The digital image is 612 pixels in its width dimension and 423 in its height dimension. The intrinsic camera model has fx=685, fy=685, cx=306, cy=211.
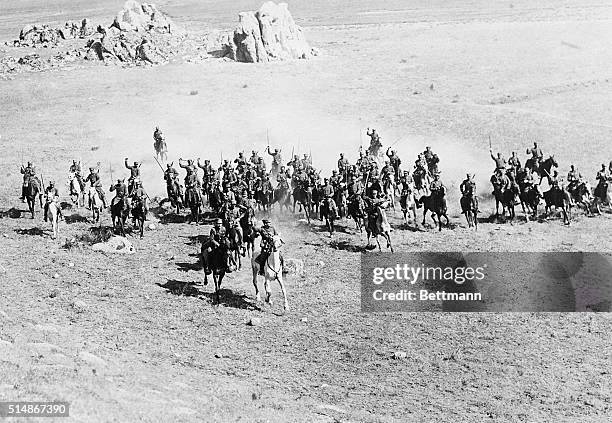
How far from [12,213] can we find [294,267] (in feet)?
45.2

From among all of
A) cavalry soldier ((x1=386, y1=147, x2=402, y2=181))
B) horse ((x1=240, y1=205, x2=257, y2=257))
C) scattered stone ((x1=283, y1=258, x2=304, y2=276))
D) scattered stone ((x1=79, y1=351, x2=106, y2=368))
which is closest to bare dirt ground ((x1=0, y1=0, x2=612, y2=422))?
scattered stone ((x1=79, y1=351, x2=106, y2=368))

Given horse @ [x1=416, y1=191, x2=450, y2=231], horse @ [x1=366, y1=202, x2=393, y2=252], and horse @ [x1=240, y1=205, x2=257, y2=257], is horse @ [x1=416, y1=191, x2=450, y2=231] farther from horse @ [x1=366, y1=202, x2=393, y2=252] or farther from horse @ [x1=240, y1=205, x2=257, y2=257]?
horse @ [x1=240, y1=205, x2=257, y2=257]

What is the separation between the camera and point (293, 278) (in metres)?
22.4

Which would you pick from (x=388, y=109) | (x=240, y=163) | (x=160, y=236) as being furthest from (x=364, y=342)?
(x=388, y=109)

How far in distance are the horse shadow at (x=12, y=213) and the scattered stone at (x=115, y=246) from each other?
6386mm

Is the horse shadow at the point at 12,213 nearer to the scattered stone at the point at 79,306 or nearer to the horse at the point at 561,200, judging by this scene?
the scattered stone at the point at 79,306

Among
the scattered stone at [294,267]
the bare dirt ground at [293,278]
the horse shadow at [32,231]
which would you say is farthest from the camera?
the horse shadow at [32,231]

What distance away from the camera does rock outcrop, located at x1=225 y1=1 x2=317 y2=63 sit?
5816cm

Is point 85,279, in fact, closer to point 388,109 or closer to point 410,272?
point 410,272

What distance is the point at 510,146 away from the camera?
1495 inches

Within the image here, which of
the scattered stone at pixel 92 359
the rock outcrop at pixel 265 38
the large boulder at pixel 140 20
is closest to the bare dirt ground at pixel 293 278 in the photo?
the scattered stone at pixel 92 359

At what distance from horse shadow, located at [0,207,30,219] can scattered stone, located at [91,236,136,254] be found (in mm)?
6386

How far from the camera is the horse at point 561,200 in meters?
26.8

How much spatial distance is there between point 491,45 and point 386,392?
55146 millimetres
